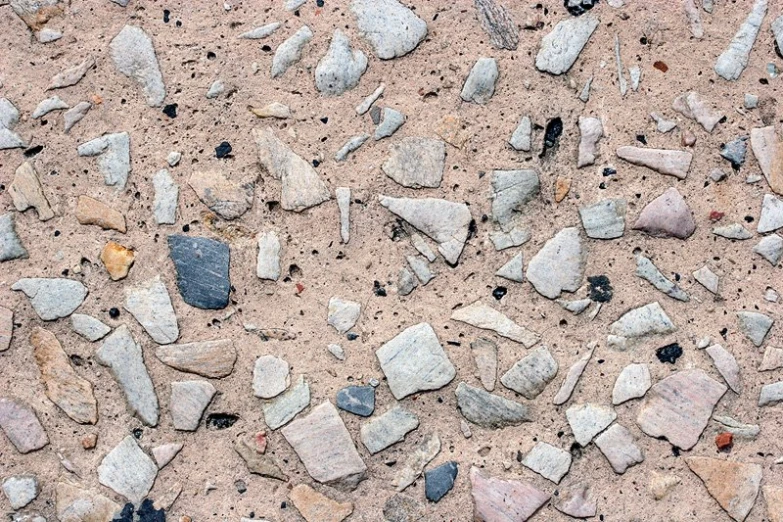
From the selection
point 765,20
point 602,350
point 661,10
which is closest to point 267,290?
point 602,350

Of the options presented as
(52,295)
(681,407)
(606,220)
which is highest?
(606,220)

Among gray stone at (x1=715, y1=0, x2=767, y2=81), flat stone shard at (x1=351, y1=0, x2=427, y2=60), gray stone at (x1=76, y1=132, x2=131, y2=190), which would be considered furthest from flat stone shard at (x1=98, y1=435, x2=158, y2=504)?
gray stone at (x1=715, y1=0, x2=767, y2=81)

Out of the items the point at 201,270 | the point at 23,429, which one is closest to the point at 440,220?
the point at 201,270

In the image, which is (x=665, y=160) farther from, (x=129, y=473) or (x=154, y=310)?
(x=129, y=473)

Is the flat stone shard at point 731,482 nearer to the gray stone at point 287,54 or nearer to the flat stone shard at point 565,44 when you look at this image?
the flat stone shard at point 565,44

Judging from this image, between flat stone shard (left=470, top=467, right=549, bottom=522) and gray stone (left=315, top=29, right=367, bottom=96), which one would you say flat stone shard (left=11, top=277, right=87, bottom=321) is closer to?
gray stone (left=315, top=29, right=367, bottom=96)
